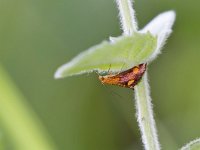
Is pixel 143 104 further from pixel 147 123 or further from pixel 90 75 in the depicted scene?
pixel 90 75

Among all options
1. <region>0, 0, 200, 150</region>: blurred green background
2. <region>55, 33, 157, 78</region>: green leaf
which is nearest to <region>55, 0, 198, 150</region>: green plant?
<region>55, 33, 157, 78</region>: green leaf

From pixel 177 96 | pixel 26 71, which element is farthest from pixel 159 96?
pixel 26 71

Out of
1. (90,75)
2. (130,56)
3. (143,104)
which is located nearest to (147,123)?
(143,104)

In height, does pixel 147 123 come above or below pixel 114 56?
below

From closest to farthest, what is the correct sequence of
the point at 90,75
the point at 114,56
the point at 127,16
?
the point at 114,56, the point at 127,16, the point at 90,75

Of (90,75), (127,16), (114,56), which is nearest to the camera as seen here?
(114,56)

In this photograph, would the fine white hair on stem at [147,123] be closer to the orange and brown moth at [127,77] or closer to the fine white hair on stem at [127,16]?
the orange and brown moth at [127,77]

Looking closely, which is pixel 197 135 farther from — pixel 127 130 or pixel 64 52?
pixel 64 52

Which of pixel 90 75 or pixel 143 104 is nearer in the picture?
pixel 143 104
